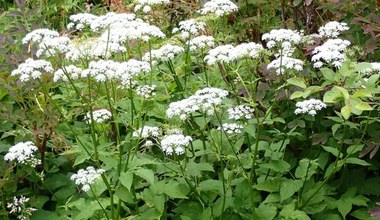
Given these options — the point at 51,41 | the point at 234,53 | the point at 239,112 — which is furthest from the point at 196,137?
the point at 51,41

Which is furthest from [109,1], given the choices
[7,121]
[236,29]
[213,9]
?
[213,9]

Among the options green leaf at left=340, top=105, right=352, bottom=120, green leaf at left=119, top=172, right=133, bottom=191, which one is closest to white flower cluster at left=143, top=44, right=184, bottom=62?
green leaf at left=119, top=172, right=133, bottom=191

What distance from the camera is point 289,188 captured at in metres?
3.03

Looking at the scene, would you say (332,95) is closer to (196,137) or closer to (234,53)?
(234,53)

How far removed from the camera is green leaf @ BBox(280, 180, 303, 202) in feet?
9.83

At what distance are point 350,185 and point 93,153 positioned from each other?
1.39 metres

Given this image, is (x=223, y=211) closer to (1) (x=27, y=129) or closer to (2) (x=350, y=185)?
(2) (x=350, y=185)

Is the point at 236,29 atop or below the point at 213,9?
below

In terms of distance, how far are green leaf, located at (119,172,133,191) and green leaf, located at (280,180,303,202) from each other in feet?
2.56

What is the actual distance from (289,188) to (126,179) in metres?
0.84

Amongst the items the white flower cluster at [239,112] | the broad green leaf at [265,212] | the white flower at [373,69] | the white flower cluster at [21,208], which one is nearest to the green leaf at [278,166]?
the broad green leaf at [265,212]

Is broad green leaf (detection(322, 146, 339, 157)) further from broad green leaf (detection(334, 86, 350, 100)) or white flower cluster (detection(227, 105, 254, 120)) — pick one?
broad green leaf (detection(334, 86, 350, 100))

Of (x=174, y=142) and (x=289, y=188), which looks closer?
(x=174, y=142)

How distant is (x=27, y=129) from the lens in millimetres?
3605
